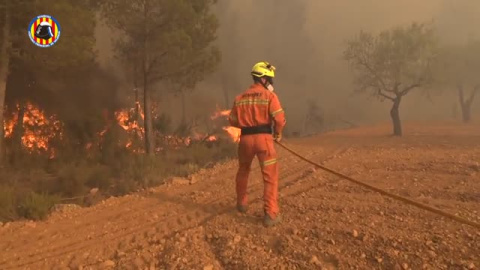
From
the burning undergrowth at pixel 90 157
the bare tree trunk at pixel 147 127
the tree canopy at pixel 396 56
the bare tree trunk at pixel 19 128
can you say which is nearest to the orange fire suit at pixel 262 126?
the burning undergrowth at pixel 90 157

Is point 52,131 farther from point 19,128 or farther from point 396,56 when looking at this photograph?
point 396,56

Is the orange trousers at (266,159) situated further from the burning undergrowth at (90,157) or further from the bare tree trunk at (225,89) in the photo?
the bare tree trunk at (225,89)

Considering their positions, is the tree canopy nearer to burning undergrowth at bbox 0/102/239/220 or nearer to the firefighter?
burning undergrowth at bbox 0/102/239/220

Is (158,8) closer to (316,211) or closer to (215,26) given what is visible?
(215,26)

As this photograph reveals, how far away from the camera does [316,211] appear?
474cm

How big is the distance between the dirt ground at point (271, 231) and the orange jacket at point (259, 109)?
122 centimetres

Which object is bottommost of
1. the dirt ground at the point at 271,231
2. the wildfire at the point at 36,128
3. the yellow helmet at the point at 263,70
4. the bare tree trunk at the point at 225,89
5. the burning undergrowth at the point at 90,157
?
the dirt ground at the point at 271,231

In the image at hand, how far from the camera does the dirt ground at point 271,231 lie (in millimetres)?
3393

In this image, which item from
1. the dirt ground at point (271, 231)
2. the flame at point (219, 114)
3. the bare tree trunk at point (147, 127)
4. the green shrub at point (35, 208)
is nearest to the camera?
the dirt ground at point (271, 231)

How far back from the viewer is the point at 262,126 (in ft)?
15.2

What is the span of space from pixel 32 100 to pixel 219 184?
871cm

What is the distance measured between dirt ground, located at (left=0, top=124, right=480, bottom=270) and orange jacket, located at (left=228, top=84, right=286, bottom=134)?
1.22m

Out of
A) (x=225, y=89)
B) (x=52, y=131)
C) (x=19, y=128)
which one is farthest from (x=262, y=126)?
(x=225, y=89)

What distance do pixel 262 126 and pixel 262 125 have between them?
0.04 ft
